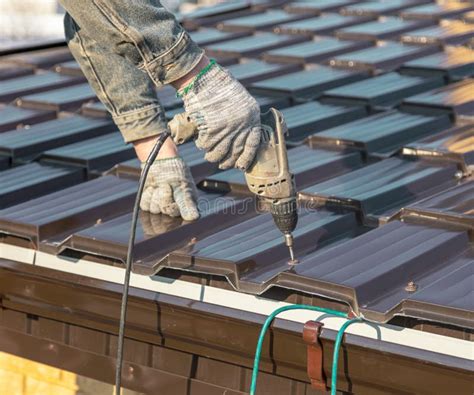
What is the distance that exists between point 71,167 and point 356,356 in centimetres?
251

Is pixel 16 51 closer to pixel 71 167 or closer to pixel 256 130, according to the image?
pixel 71 167

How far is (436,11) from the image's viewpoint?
8578 mm

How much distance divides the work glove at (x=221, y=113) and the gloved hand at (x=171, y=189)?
2.69 feet

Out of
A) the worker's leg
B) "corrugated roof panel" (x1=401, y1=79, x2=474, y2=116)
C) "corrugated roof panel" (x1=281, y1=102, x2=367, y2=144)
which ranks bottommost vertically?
"corrugated roof panel" (x1=281, y1=102, x2=367, y2=144)

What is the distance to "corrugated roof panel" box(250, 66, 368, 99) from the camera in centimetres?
656

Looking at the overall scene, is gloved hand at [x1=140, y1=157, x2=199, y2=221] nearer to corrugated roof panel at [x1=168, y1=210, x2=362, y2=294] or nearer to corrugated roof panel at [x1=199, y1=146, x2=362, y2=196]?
corrugated roof panel at [x1=168, y1=210, x2=362, y2=294]

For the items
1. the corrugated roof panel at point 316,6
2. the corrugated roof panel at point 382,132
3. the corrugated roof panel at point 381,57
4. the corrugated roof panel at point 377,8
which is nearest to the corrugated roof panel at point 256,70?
the corrugated roof panel at point 381,57

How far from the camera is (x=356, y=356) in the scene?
3326 millimetres

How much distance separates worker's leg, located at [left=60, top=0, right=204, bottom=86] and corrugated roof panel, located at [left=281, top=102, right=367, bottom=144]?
2.05 m

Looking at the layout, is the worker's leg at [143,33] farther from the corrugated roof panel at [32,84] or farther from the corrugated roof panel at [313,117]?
the corrugated roof panel at [32,84]

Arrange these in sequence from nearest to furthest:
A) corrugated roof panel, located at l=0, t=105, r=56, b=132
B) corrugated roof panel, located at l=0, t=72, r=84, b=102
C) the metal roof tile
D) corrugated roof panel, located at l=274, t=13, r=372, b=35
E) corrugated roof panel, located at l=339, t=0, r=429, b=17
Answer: the metal roof tile
corrugated roof panel, located at l=0, t=105, r=56, b=132
corrugated roof panel, located at l=0, t=72, r=84, b=102
corrugated roof panel, located at l=274, t=13, r=372, b=35
corrugated roof panel, located at l=339, t=0, r=429, b=17

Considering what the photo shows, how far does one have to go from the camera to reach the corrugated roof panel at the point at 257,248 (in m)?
3.83

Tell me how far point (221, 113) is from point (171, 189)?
969 millimetres

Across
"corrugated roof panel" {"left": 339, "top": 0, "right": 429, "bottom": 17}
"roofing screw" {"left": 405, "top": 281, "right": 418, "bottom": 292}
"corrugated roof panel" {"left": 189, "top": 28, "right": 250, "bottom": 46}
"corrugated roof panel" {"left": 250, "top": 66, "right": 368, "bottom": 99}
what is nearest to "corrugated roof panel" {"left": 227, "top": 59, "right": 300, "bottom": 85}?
"corrugated roof panel" {"left": 250, "top": 66, "right": 368, "bottom": 99}
